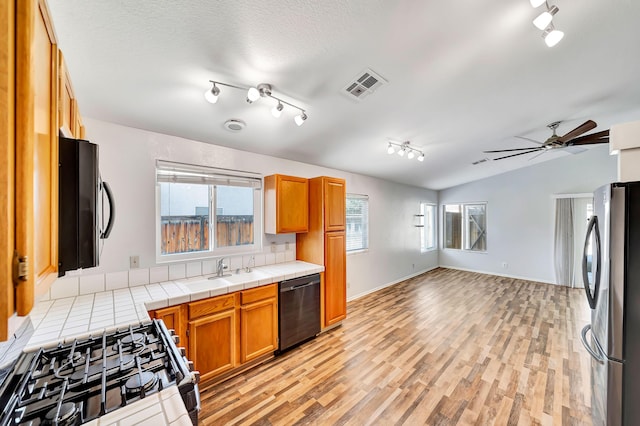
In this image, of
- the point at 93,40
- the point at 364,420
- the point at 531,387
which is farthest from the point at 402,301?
the point at 93,40

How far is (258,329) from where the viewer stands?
8.18ft

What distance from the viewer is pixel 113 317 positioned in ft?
5.18

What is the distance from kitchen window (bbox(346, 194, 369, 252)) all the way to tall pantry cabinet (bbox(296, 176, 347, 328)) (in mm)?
1043

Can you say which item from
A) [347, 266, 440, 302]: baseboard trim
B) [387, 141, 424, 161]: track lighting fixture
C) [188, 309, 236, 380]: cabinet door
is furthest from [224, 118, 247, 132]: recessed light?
[347, 266, 440, 302]: baseboard trim

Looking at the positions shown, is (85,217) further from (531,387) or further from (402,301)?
(402,301)

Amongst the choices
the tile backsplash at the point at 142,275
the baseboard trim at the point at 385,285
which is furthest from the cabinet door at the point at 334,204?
the baseboard trim at the point at 385,285

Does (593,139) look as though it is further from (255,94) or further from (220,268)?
(220,268)

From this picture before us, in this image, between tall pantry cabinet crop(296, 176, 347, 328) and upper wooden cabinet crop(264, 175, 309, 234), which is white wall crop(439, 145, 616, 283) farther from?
upper wooden cabinet crop(264, 175, 309, 234)

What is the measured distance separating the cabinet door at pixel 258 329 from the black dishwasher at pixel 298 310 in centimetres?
8

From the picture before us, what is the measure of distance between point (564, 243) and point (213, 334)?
22.8ft

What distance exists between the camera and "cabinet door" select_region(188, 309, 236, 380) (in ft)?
6.82

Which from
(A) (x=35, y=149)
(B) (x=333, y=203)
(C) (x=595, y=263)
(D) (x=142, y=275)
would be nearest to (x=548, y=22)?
(C) (x=595, y=263)

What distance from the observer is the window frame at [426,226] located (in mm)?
6691

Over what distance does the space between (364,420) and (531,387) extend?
63.3 inches
